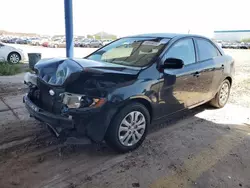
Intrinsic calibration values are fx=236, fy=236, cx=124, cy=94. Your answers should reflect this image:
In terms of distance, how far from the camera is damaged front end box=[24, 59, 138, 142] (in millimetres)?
2756

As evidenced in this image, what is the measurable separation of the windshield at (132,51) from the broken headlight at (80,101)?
0.97 metres

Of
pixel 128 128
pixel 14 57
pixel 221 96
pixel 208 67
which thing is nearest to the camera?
pixel 128 128

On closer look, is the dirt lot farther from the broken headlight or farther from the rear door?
the broken headlight

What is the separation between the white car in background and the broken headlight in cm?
1032

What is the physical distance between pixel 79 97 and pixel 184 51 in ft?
6.97

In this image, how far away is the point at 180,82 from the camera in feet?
12.4

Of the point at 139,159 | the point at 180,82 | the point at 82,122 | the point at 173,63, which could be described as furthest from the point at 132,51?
the point at 139,159

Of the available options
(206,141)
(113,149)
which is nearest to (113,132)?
(113,149)

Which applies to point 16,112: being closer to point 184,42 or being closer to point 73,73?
point 73,73

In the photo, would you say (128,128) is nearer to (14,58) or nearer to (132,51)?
(132,51)

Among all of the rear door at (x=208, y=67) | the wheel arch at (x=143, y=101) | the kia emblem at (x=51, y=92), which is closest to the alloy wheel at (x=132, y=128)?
the wheel arch at (x=143, y=101)

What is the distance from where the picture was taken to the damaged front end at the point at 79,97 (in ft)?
9.04

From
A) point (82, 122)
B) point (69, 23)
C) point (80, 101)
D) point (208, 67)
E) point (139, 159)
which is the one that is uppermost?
point (69, 23)

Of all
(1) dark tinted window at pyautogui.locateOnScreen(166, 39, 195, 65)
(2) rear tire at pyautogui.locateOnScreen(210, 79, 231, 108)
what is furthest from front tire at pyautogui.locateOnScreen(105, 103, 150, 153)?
(2) rear tire at pyautogui.locateOnScreen(210, 79, 231, 108)
